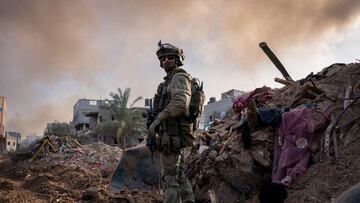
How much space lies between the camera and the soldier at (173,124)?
164 inches

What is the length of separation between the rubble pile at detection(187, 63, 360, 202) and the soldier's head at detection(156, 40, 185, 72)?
182cm

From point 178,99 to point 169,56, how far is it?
0.61m

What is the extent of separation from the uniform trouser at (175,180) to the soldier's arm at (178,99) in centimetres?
47

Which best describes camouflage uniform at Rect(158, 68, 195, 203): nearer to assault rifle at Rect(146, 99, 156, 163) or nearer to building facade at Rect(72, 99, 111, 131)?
assault rifle at Rect(146, 99, 156, 163)

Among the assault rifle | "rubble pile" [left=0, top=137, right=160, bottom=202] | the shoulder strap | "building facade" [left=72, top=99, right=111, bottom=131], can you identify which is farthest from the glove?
"building facade" [left=72, top=99, right=111, bottom=131]

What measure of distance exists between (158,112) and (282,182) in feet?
6.14

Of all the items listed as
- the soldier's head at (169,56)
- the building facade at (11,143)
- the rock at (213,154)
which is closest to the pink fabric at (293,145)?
the rock at (213,154)

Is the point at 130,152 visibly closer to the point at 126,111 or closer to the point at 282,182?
the point at 282,182

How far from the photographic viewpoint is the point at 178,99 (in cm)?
414

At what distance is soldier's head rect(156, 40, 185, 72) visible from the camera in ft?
14.8

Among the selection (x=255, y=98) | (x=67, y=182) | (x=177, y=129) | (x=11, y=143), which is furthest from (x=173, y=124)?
(x=11, y=143)

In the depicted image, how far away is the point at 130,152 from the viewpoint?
7258 millimetres

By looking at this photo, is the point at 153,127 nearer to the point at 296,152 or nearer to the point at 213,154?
the point at 296,152

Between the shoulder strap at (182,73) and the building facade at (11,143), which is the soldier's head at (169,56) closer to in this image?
the shoulder strap at (182,73)
